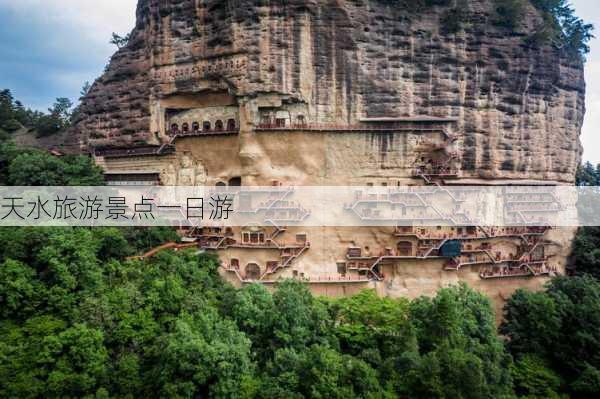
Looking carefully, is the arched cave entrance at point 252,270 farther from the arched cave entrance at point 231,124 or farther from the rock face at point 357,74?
the arched cave entrance at point 231,124

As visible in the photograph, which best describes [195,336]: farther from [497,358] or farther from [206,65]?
[206,65]

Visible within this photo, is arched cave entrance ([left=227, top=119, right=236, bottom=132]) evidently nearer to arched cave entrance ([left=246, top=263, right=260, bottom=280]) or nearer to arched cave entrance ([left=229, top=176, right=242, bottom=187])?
arched cave entrance ([left=229, top=176, right=242, bottom=187])

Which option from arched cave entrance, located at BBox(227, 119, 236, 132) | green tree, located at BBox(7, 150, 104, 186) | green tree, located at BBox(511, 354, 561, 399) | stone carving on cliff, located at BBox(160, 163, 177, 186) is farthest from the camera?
stone carving on cliff, located at BBox(160, 163, 177, 186)

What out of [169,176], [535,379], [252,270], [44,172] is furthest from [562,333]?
[44,172]

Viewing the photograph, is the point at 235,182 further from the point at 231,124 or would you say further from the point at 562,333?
the point at 562,333

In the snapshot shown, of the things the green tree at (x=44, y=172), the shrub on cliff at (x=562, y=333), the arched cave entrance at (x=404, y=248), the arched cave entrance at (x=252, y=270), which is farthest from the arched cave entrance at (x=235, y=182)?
the shrub on cliff at (x=562, y=333)

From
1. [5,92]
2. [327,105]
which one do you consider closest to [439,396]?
[327,105]

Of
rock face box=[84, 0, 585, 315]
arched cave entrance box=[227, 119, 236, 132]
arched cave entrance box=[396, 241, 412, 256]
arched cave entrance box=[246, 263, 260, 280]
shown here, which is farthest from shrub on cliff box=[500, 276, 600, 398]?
arched cave entrance box=[227, 119, 236, 132]

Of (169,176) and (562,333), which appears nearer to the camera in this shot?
(562,333)
